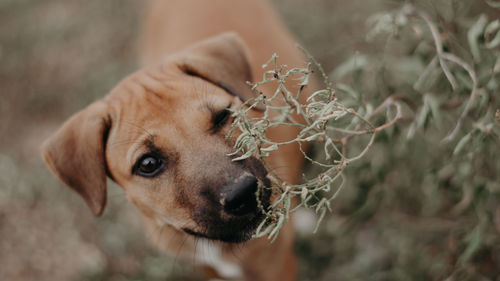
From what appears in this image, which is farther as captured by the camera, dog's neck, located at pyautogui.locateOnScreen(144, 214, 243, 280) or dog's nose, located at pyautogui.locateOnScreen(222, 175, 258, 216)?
dog's neck, located at pyautogui.locateOnScreen(144, 214, 243, 280)

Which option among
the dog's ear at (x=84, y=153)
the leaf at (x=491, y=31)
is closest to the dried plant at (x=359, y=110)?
the leaf at (x=491, y=31)

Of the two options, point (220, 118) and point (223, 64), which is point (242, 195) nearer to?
point (220, 118)

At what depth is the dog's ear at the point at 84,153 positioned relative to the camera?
2730 millimetres

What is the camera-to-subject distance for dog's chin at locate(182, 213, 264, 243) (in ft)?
7.59

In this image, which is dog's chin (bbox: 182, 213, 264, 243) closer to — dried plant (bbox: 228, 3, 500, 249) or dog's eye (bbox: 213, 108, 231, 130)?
dried plant (bbox: 228, 3, 500, 249)

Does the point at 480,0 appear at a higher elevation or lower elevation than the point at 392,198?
higher

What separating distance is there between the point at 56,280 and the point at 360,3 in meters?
4.86

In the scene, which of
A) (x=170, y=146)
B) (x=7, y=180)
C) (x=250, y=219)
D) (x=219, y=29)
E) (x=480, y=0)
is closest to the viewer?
(x=250, y=219)

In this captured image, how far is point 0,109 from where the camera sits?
608 cm

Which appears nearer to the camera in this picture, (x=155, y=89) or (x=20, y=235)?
(x=155, y=89)

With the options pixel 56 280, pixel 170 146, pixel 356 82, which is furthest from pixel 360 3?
pixel 56 280

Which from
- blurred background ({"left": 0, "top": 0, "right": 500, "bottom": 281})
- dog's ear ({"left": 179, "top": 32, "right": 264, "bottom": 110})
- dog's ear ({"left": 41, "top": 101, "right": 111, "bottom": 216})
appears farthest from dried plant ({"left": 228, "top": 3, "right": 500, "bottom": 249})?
dog's ear ({"left": 41, "top": 101, "right": 111, "bottom": 216})

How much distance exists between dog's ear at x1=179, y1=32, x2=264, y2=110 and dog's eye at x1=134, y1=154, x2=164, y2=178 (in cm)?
64

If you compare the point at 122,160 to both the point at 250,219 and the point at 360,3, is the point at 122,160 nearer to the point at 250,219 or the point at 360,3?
the point at 250,219
